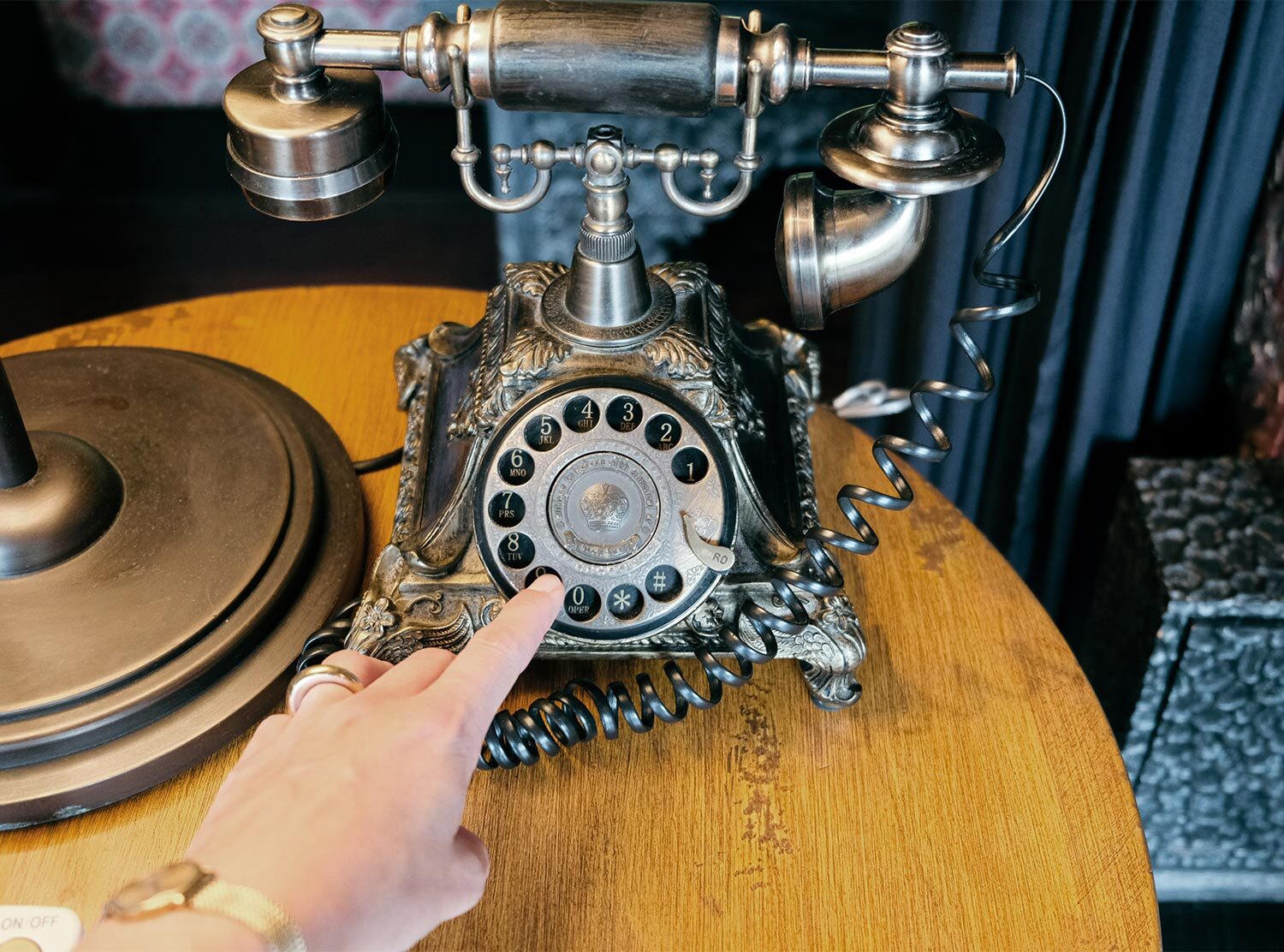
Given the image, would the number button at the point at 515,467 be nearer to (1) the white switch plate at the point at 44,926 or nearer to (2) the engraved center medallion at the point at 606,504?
(2) the engraved center medallion at the point at 606,504

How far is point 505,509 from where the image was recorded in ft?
2.62

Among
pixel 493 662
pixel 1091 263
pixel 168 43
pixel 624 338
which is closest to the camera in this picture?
pixel 493 662

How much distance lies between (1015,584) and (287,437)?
0.57m

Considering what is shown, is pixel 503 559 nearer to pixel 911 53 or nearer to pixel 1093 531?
pixel 911 53

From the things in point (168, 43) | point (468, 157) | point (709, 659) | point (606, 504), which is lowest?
point (168, 43)

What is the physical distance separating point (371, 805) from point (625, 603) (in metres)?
0.25

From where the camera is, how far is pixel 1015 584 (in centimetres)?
96

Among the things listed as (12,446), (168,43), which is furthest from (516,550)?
(168,43)

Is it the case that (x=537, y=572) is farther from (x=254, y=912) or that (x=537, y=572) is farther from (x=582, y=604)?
(x=254, y=912)

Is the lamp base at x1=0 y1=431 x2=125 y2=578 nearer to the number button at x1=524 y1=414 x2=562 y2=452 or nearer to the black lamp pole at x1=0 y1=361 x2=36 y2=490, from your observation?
the black lamp pole at x1=0 y1=361 x2=36 y2=490

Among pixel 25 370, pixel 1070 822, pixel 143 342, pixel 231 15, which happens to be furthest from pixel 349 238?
pixel 1070 822

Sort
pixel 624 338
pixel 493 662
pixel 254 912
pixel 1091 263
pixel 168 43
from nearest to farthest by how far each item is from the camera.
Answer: pixel 254 912, pixel 493 662, pixel 624 338, pixel 1091 263, pixel 168 43

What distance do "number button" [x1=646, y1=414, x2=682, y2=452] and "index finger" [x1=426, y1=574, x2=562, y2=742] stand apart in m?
0.12

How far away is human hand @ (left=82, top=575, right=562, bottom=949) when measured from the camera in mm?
580
